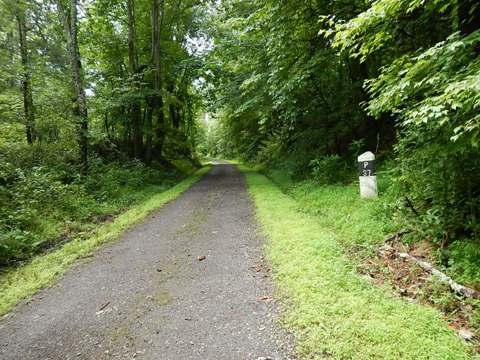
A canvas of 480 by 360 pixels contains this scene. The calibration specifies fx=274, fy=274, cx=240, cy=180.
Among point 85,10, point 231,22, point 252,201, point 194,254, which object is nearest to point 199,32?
point 85,10

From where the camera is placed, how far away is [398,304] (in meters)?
2.96

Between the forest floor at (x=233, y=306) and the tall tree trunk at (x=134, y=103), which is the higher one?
the tall tree trunk at (x=134, y=103)

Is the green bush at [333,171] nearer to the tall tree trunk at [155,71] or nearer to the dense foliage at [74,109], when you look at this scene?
the dense foliage at [74,109]

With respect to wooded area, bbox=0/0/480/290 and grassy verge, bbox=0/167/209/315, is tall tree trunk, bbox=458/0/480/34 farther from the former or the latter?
grassy verge, bbox=0/167/209/315

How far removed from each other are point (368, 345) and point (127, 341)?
228 cm

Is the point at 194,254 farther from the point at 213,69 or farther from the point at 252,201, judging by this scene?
the point at 213,69

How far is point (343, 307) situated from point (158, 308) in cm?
212

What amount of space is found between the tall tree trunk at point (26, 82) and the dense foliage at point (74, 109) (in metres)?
0.04

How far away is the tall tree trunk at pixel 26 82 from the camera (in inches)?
369

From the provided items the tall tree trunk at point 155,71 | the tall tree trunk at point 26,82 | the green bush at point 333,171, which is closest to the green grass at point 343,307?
the green bush at point 333,171

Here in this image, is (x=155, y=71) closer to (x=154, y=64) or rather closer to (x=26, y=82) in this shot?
(x=154, y=64)

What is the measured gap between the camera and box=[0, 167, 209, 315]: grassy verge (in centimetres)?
388

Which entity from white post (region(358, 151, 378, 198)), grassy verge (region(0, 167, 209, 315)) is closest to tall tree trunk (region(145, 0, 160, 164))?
grassy verge (region(0, 167, 209, 315))

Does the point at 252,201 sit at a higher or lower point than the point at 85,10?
lower
